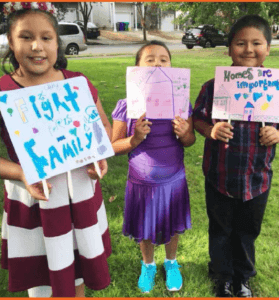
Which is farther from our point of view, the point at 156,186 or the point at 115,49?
the point at 115,49

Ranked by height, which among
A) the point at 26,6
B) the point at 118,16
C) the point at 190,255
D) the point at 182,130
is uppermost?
the point at 118,16

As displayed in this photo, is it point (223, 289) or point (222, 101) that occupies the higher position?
point (222, 101)

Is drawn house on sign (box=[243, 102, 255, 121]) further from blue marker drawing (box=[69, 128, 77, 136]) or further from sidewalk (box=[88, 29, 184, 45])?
sidewalk (box=[88, 29, 184, 45])

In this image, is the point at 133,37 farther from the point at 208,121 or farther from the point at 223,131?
the point at 223,131

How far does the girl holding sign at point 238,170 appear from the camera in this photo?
64.9 inches

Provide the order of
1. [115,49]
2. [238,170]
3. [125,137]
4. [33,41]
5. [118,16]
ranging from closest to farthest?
1. [33,41]
2. [238,170]
3. [125,137]
4. [115,49]
5. [118,16]

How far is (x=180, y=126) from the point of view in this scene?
5.69 ft

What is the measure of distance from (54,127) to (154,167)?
0.65 m

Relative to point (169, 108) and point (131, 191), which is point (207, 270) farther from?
point (169, 108)

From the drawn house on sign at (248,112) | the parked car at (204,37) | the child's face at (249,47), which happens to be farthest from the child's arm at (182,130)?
the parked car at (204,37)

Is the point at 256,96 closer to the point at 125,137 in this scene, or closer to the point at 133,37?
the point at 125,137

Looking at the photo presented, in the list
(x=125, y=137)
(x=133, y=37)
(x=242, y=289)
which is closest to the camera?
(x=125, y=137)

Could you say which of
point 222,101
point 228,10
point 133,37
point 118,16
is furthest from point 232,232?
point 118,16

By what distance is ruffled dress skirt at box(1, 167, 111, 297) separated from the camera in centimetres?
142
